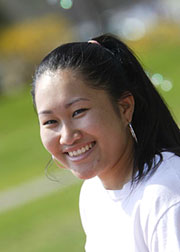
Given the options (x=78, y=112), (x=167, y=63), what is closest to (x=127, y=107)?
(x=78, y=112)

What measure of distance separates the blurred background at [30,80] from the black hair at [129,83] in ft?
1.02

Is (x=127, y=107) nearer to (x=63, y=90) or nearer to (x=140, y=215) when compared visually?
(x=63, y=90)

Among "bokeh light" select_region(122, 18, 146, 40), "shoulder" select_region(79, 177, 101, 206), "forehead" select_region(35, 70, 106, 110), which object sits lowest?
"shoulder" select_region(79, 177, 101, 206)

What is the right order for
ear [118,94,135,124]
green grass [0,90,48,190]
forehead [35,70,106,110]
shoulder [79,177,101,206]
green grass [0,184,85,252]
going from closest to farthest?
forehead [35,70,106,110] < ear [118,94,135,124] < shoulder [79,177,101,206] < green grass [0,184,85,252] < green grass [0,90,48,190]

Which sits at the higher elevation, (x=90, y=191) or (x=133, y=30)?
(x=133, y=30)

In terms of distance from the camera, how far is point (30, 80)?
1861 centimetres

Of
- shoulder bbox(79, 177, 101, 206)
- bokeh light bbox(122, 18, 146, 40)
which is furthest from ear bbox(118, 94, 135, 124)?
bokeh light bbox(122, 18, 146, 40)

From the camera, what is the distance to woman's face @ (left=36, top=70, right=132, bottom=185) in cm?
227

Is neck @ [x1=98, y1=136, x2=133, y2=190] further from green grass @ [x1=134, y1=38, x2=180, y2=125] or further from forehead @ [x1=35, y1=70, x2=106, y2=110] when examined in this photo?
green grass @ [x1=134, y1=38, x2=180, y2=125]

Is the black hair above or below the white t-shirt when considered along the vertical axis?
above

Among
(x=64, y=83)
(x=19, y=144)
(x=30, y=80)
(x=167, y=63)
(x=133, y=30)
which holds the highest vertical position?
(x=133, y=30)

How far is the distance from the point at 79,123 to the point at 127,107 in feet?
0.82

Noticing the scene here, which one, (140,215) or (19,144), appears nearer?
(140,215)

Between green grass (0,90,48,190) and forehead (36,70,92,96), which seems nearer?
forehead (36,70,92,96)
